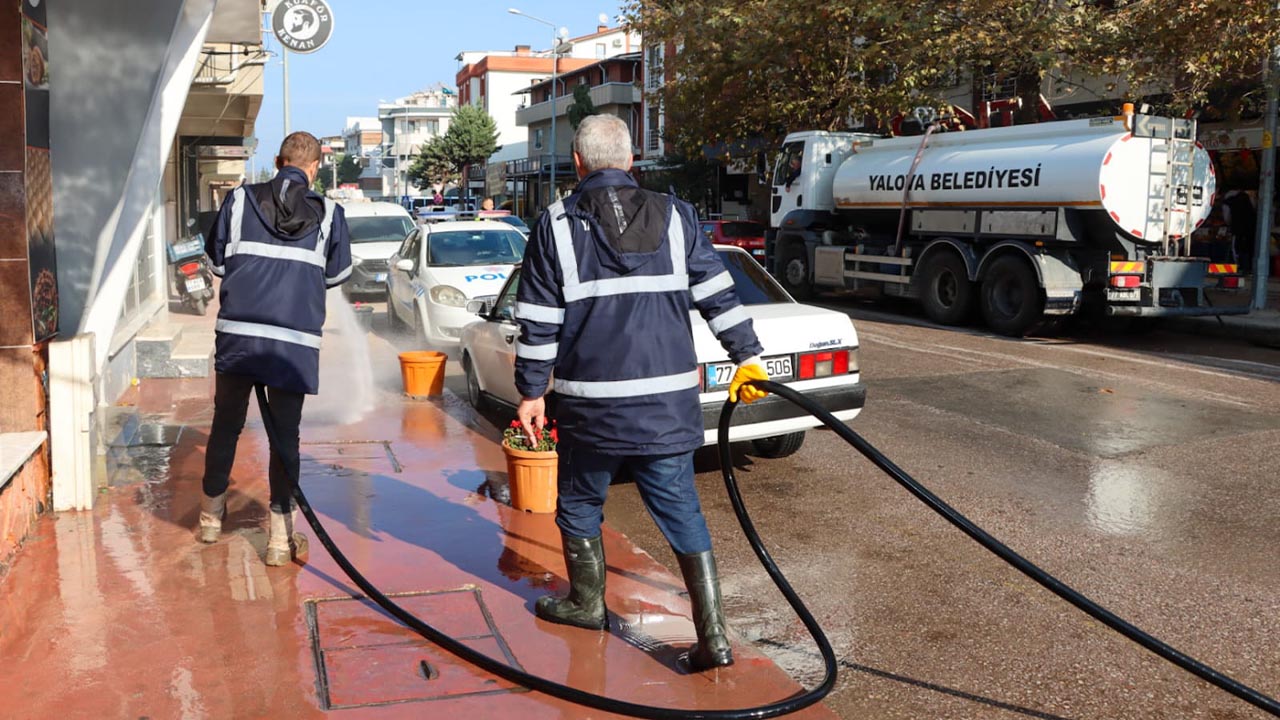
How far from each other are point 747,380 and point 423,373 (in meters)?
6.21

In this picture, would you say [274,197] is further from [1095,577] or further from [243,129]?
[243,129]

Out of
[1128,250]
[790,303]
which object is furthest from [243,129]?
[790,303]

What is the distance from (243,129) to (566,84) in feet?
157

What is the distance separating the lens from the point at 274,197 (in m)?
5.07

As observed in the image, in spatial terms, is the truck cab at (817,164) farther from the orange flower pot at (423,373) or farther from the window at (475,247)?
the orange flower pot at (423,373)

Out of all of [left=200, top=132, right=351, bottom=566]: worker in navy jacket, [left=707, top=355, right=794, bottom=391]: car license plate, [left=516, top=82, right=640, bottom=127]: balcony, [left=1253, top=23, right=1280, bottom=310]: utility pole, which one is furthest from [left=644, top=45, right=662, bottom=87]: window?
[left=200, top=132, right=351, bottom=566]: worker in navy jacket

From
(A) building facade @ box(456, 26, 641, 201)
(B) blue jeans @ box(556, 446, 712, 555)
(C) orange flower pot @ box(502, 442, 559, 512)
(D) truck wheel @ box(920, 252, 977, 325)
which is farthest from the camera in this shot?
(A) building facade @ box(456, 26, 641, 201)

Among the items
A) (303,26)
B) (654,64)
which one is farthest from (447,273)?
(654,64)

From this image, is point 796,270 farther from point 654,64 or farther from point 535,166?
point 535,166

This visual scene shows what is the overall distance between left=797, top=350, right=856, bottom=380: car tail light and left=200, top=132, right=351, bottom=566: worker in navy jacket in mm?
2955

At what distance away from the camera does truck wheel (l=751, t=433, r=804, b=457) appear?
783cm

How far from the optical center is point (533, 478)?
245 inches

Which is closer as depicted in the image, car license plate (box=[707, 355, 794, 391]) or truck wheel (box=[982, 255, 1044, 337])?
car license plate (box=[707, 355, 794, 391])

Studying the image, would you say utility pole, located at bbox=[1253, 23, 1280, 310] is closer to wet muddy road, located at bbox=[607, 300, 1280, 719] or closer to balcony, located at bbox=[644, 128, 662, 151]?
wet muddy road, located at bbox=[607, 300, 1280, 719]
